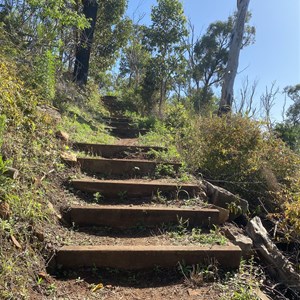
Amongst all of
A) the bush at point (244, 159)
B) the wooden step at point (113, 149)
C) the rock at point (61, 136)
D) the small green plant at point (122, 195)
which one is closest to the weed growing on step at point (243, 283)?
the bush at point (244, 159)

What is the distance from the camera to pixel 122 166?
14.7 feet

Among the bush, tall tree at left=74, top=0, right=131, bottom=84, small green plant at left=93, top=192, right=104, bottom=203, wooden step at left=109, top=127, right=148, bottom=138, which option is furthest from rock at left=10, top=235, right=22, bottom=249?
tall tree at left=74, top=0, right=131, bottom=84

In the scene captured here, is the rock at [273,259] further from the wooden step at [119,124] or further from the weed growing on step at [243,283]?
the wooden step at [119,124]

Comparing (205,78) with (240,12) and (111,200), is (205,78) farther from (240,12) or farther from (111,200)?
(111,200)

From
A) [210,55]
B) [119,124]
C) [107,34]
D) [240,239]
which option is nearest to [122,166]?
[240,239]

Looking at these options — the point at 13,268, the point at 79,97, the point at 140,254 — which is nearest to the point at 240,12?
the point at 79,97

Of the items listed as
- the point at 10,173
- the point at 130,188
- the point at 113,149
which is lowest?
the point at 130,188

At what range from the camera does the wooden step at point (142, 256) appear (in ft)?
8.95

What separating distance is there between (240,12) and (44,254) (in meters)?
9.23

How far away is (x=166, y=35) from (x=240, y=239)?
10.3 metres

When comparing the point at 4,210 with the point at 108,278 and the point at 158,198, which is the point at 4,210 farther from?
the point at 158,198

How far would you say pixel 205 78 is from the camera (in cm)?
2264

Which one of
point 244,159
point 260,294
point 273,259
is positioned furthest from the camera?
point 244,159

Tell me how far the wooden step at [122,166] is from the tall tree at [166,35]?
731cm
